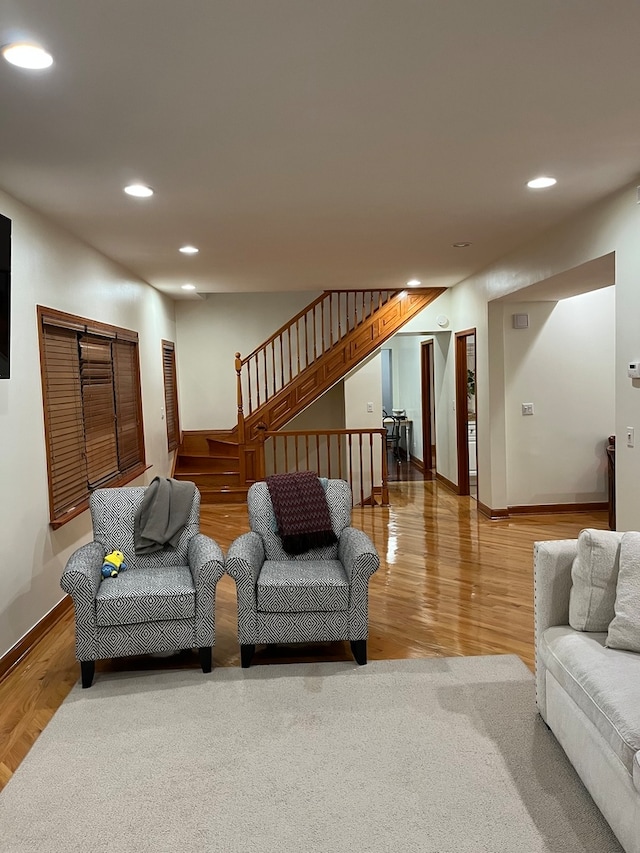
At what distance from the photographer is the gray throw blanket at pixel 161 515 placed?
11.9 feet

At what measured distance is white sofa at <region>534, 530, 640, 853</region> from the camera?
6.19 ft

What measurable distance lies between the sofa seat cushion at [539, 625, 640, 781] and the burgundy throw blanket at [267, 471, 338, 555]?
4.75ft

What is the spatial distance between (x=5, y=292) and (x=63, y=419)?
1335mm

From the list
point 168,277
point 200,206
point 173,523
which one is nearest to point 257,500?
point 173,523

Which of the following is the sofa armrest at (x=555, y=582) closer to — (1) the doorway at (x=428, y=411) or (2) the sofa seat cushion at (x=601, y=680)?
(2) the sofa seat cushion at (x=601, y=680)

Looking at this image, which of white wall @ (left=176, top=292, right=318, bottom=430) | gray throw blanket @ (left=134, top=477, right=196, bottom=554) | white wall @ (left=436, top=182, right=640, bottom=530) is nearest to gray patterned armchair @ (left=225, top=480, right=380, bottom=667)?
gray throw blanket @ (left=134, top=477, right=196, bottom=554)

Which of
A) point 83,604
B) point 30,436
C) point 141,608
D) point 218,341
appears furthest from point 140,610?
point 218,341

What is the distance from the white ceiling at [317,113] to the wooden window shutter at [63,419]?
2.63 ft

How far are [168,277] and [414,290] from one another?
307 centimetres

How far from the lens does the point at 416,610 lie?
4035mm

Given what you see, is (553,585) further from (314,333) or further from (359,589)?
(314,333)

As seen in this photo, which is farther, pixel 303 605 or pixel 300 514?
pixel 300 514

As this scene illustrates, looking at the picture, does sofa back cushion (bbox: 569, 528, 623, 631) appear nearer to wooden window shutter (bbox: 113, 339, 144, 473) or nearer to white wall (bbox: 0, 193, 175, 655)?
white wall (bbox: 0, 193, 175, 655)

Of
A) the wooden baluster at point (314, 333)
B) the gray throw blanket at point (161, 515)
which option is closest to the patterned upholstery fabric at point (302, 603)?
the gray throw blanket at point (161, 515)
